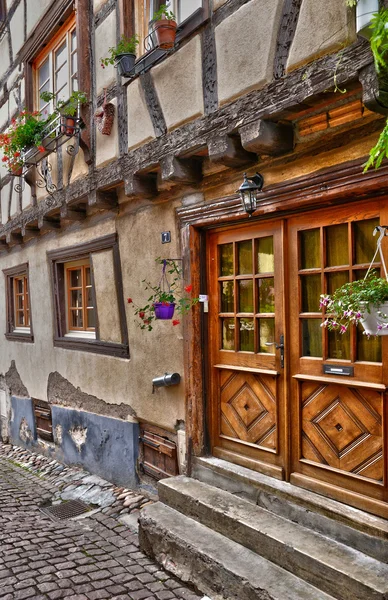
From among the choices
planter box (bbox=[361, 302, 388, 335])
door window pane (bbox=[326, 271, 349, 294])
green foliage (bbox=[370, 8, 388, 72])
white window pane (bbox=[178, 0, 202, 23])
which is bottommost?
planter box (bbox=[361, 302, 388, 335])

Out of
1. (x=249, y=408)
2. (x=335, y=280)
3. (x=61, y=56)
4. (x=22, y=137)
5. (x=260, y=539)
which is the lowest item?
(x=260, y=539)

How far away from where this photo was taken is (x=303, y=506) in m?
3.27

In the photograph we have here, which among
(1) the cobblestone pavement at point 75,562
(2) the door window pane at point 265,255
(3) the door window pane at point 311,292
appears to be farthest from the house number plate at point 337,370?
(1) the cobblestone pavement at point 75,562

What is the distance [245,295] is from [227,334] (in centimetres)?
37

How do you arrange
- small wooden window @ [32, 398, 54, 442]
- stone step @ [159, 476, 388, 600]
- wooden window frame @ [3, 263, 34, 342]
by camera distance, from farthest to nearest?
wooden window frame @ [3, 263, 34, 342]
small wooden window @ [32, 398, 54, 442]
stone step @ [159, 476, 388, 600]

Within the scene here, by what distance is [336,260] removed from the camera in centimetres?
322

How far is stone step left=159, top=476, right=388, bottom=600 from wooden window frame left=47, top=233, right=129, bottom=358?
178cm

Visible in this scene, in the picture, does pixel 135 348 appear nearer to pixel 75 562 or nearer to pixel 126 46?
pixel 75 562

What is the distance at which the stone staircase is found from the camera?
2.77 meters

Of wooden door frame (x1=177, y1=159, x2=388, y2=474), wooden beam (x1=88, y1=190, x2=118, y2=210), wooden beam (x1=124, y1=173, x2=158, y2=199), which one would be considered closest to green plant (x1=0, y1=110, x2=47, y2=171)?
wooden beam (x1=88, y1=190, x2=118, y2=210)

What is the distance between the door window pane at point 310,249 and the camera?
3344 millimetres

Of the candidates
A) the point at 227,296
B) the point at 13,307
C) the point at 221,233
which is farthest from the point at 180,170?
the point at 13,307

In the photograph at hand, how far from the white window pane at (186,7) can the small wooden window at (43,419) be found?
5.09 m

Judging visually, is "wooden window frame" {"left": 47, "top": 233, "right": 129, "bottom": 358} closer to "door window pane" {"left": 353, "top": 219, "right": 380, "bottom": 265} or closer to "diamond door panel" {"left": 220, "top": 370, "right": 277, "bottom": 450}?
"diamond door panel" {"left": 220, "top": 370, "right": 277, "bottom": 450}
